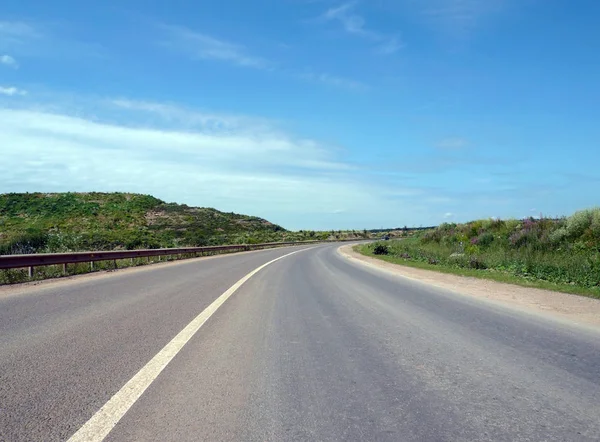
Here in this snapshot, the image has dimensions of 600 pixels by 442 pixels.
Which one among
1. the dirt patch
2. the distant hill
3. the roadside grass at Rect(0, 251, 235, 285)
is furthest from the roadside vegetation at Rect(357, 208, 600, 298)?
the distant hill

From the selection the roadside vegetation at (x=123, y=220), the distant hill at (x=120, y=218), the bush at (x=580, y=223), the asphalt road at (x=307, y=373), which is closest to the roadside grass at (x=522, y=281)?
the asphalt road at (x=307, y=373)

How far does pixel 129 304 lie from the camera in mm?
10719

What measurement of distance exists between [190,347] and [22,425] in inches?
112

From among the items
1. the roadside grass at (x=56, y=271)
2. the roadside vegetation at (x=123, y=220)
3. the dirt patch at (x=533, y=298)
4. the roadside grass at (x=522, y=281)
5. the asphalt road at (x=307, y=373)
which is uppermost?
the roadside vegetation at (x=123, y=220)

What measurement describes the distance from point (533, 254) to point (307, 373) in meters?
19.5

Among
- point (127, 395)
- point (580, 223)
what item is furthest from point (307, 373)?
point (580, 223)

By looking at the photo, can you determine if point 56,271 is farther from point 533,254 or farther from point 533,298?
point 533,254

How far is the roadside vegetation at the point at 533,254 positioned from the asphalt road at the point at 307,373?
629 cm

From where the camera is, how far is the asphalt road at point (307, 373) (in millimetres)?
3943

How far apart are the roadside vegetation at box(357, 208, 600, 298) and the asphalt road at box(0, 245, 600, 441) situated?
247 inches

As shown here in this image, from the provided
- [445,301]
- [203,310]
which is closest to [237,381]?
[203,310]

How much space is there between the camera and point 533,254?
22078 mm

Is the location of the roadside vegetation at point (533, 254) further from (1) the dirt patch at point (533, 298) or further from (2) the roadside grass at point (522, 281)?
(1) the dirt patch at point (533, 298)

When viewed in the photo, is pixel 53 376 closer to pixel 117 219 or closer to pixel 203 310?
pixel 203 310
